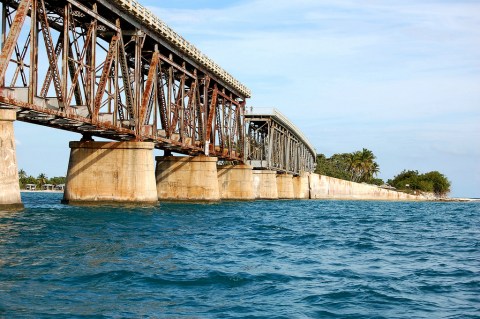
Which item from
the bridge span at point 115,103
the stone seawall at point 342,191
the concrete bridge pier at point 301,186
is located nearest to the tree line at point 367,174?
the stone seawall at point 342,191

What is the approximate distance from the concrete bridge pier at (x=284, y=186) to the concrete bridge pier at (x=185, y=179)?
48684mm

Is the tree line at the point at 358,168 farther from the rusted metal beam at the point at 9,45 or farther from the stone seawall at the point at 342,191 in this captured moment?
the rusted metal beam at the point at 9,45

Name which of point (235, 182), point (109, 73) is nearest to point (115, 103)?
point (109, 73)

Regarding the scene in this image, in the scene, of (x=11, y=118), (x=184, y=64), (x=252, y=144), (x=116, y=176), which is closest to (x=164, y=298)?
(x=11, y=118)

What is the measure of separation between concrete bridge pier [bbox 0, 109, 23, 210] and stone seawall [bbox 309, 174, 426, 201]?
331 feet

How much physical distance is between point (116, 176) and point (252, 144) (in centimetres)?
6311

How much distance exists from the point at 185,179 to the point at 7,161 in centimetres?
3645

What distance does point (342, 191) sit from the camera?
135500mm

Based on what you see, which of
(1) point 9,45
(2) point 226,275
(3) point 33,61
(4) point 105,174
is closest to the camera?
(2) point 226,275

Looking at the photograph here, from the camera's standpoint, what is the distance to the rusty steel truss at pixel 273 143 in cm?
10244

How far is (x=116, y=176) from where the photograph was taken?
43406 millimetres

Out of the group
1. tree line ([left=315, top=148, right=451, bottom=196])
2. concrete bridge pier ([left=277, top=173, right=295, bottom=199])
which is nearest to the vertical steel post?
concrete bridge pier ([left=277, top=173, right=295, bottom=199])

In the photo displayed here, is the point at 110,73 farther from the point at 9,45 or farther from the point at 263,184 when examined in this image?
the point at 263,184

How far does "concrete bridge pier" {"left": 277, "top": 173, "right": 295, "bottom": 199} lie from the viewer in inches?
4469
